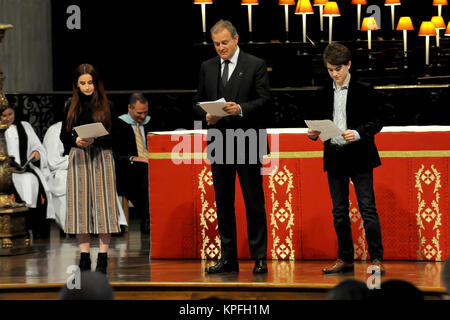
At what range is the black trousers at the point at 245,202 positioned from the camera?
246 inches

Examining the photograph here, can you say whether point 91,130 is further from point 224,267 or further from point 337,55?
point 337,55

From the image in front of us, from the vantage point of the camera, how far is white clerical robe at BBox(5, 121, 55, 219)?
910 centimetres

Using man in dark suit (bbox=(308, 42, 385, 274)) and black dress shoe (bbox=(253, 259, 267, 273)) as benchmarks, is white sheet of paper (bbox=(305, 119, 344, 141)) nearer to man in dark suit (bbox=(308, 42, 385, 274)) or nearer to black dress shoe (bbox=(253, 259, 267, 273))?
man in dark suit (bbox=(308, 42, 385, 274))

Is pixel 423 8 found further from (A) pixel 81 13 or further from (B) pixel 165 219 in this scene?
(B) pixel 165 219

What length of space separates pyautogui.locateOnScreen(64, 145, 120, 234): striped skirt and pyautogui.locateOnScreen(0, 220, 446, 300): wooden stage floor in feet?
1.18

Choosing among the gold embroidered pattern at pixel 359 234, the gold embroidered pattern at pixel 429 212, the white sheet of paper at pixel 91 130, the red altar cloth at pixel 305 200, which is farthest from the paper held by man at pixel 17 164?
the gold embroidered pattern at pixel 429 212

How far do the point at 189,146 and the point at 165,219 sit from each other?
58 centimetres

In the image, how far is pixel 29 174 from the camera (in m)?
9.20

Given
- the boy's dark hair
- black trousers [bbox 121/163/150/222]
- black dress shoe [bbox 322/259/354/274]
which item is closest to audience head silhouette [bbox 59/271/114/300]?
the boy's dark hair

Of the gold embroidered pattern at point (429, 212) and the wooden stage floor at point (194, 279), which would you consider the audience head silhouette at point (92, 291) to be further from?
the gold embroidered pattern at point (429, 212)

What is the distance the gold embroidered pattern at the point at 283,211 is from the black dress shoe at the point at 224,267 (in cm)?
76
